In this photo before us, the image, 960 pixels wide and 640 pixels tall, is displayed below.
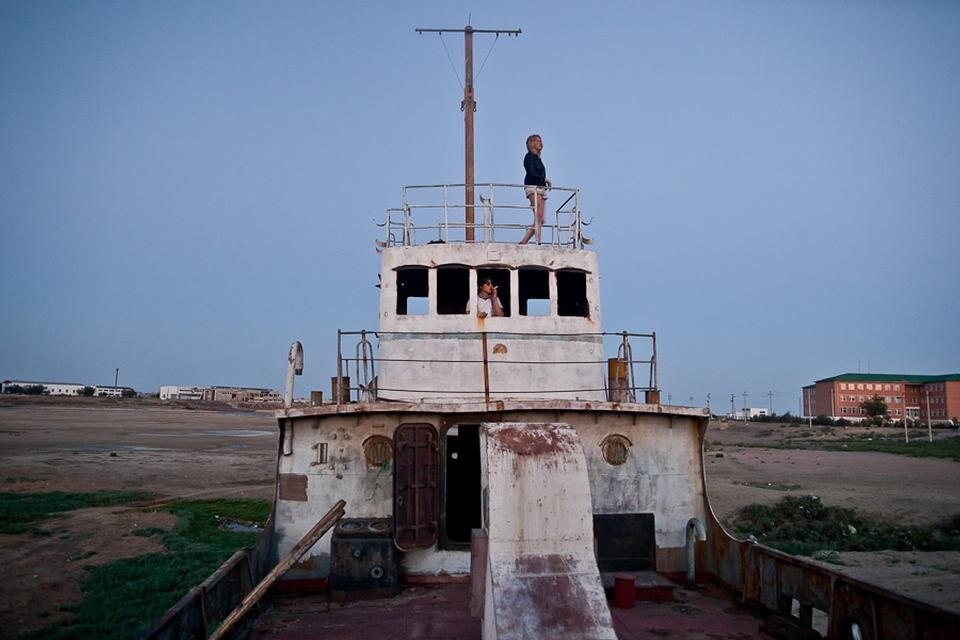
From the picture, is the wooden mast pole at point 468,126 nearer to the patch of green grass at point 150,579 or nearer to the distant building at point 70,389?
the patch of green grass at point 150,579

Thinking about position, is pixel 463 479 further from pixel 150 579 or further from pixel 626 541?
pixel 150 579

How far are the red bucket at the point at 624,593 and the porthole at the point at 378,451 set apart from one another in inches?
123

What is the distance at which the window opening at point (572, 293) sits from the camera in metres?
11.4

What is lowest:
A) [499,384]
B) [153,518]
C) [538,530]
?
[153,518]

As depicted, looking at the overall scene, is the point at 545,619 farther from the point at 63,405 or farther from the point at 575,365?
the point at 63,405

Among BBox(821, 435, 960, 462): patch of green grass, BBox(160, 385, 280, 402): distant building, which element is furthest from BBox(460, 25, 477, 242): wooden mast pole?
BBox(160, 385, 280, 402): distant building

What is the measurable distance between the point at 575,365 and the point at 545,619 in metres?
5.91

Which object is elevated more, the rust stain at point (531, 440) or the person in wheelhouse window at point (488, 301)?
the person in wheelhouse window at point (488, 301)

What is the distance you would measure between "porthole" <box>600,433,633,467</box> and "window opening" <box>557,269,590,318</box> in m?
2.76

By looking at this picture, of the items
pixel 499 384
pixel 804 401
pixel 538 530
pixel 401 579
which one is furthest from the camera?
pixel 804 401

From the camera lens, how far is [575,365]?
35.1ft

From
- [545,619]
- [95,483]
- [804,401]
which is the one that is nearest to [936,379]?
[804,401]

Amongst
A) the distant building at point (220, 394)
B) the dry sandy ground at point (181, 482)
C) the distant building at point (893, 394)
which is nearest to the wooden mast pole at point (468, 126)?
the dry sandy ground at point (181, 482)

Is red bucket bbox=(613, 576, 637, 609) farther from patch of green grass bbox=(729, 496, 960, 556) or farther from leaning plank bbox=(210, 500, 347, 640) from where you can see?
patch of green grass bbox=(729, 496, 960, 556)
